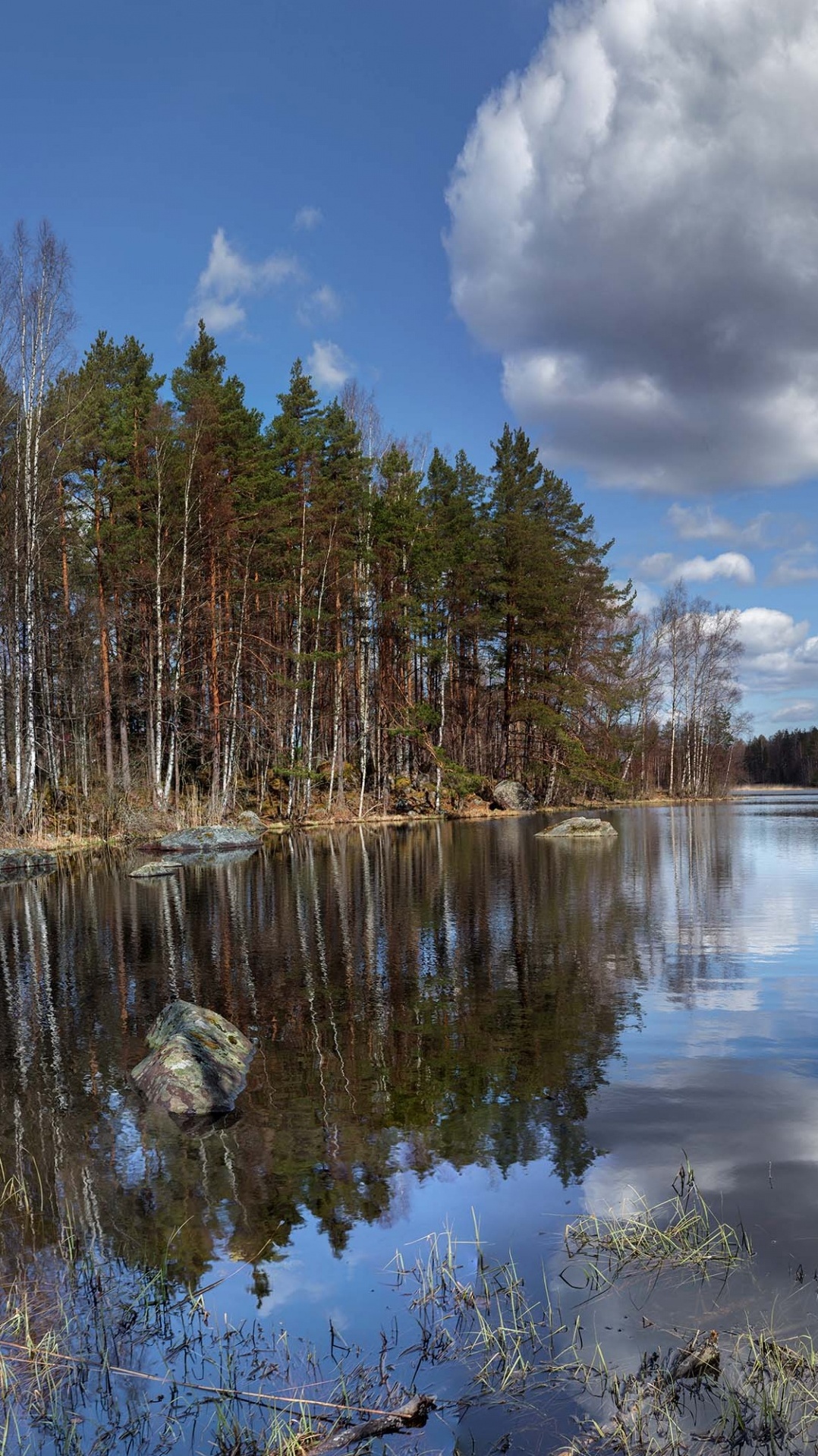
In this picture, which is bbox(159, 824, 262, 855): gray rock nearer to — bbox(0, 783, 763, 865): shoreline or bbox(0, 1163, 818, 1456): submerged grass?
bbox(0, 783, 763, 865): shoreline

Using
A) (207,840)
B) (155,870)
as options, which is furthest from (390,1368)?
(207,840)

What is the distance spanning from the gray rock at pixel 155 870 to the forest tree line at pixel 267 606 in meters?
5.05

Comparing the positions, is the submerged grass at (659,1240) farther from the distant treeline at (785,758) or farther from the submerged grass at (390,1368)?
the distant treeline at (785,758)

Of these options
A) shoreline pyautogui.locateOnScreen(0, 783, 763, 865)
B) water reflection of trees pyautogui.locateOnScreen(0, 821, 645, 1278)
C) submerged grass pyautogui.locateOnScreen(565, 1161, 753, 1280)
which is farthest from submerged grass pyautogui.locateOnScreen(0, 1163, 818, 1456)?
shoreline pyautogui.locateOnScreen(0, 783, 763, 865)

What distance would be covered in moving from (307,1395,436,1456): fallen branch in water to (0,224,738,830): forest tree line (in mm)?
24269

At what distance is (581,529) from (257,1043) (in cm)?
4735

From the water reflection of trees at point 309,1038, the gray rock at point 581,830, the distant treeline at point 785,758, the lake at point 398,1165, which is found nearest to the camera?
the lake at point 398,1165

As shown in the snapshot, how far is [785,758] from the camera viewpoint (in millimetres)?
139750

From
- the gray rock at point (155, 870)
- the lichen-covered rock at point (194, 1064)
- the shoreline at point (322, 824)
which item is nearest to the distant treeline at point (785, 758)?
the shoreline at point (322, 824)

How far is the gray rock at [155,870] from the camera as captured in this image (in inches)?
870

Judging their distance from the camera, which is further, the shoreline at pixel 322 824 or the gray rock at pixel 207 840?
the gray rock at pixel 207 840

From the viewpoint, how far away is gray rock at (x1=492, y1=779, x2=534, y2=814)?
154 feet

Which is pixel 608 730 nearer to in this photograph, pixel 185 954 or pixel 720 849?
pixel 720 849

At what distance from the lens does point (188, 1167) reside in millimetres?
5812
